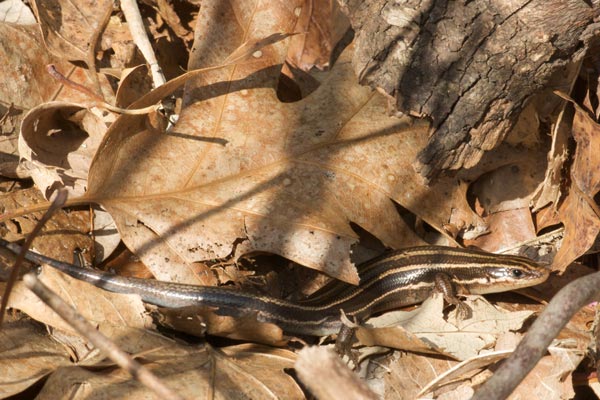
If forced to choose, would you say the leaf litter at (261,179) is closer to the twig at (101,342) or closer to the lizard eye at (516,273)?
the lizard eye at (516,273)

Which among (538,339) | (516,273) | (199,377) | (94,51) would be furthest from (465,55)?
(94,51)

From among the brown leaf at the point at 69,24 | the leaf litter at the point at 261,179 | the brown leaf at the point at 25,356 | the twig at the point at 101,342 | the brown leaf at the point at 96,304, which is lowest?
the brown leaf at the point at 25,356

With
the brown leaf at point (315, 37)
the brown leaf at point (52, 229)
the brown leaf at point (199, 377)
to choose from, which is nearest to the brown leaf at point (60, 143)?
the brown leaf at point (52, 229)

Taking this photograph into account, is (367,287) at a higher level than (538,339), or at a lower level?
lower

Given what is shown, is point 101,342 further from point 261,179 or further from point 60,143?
point 60,143

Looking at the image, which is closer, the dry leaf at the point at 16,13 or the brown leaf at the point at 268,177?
the brown leaf at the point at 268,177

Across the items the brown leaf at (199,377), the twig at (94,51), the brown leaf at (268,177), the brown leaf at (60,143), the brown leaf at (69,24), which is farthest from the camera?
the brown leaf at (69,24)

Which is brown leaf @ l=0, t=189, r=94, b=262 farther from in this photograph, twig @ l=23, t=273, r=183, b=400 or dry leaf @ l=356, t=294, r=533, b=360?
twig @ l=23, t=273, r=183, b=400
